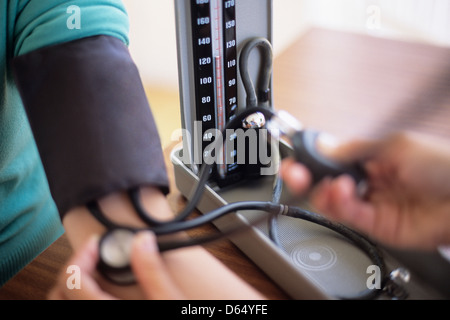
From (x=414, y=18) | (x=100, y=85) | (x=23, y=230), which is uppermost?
(x=100, y=85)

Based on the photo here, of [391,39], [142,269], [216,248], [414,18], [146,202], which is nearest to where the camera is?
[142,269]

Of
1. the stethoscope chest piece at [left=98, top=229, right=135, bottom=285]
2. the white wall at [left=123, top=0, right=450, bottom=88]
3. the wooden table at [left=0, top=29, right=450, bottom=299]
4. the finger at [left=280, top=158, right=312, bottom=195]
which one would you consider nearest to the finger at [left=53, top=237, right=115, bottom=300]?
the stethoscope chest piece at [left=98, top=229, right=135, bottom=285]

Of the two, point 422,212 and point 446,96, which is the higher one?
point 422,212

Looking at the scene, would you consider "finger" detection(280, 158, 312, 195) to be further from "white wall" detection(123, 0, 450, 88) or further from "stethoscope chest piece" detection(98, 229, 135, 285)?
"white wall" detection(123, 0, 450, 88)

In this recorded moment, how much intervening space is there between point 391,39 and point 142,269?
45.2 inches

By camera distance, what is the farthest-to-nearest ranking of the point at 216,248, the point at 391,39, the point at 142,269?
the point at 391,39, the point at 216,248, the point at 142,269

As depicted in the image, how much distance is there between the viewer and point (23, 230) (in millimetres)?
725

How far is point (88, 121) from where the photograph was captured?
0.50m

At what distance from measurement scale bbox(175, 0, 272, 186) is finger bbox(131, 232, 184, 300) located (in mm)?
210

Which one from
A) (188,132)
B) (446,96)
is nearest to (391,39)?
(446,96)

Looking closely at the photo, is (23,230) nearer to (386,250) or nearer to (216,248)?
(216,248)

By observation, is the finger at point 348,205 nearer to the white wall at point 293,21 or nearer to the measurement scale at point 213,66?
the measurement scale at point 213,66

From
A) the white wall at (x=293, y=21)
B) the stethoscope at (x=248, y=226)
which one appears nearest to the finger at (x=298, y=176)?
the stethoscope at (x=248, y=226)

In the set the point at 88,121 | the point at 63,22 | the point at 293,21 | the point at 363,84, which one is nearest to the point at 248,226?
the point at 88,121
